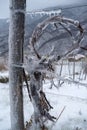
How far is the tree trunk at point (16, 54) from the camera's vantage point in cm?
265

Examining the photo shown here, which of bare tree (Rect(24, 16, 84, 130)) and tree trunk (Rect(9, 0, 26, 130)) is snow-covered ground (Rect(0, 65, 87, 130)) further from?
tree trunk (Rect(9, 0, 26, 130))

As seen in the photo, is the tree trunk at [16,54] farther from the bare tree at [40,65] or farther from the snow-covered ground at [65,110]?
the snow-covered ground at [65,110]

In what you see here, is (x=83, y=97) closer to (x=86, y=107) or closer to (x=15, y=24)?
(x=86, y=107)

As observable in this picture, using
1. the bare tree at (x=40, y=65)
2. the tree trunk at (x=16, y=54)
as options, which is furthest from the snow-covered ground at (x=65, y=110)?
the tree trunk at (x=16, y=54)

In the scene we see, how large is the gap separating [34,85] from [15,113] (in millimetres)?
320

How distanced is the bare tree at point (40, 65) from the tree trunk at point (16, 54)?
111 millimetres

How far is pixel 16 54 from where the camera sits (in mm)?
2730

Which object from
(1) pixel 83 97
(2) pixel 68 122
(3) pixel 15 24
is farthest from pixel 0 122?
(1) pixel 83 97

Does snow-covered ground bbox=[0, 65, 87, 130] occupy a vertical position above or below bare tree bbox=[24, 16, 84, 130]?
below

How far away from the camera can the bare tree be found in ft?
8.80

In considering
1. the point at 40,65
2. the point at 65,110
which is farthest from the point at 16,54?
the point at 65,110

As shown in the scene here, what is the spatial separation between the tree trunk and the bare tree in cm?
11

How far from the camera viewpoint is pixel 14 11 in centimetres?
265

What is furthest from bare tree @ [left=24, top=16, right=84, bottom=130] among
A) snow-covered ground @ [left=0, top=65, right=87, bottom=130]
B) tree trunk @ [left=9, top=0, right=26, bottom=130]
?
snow-covered ground @ [left=0, top=65, right=87, bottom=130]
